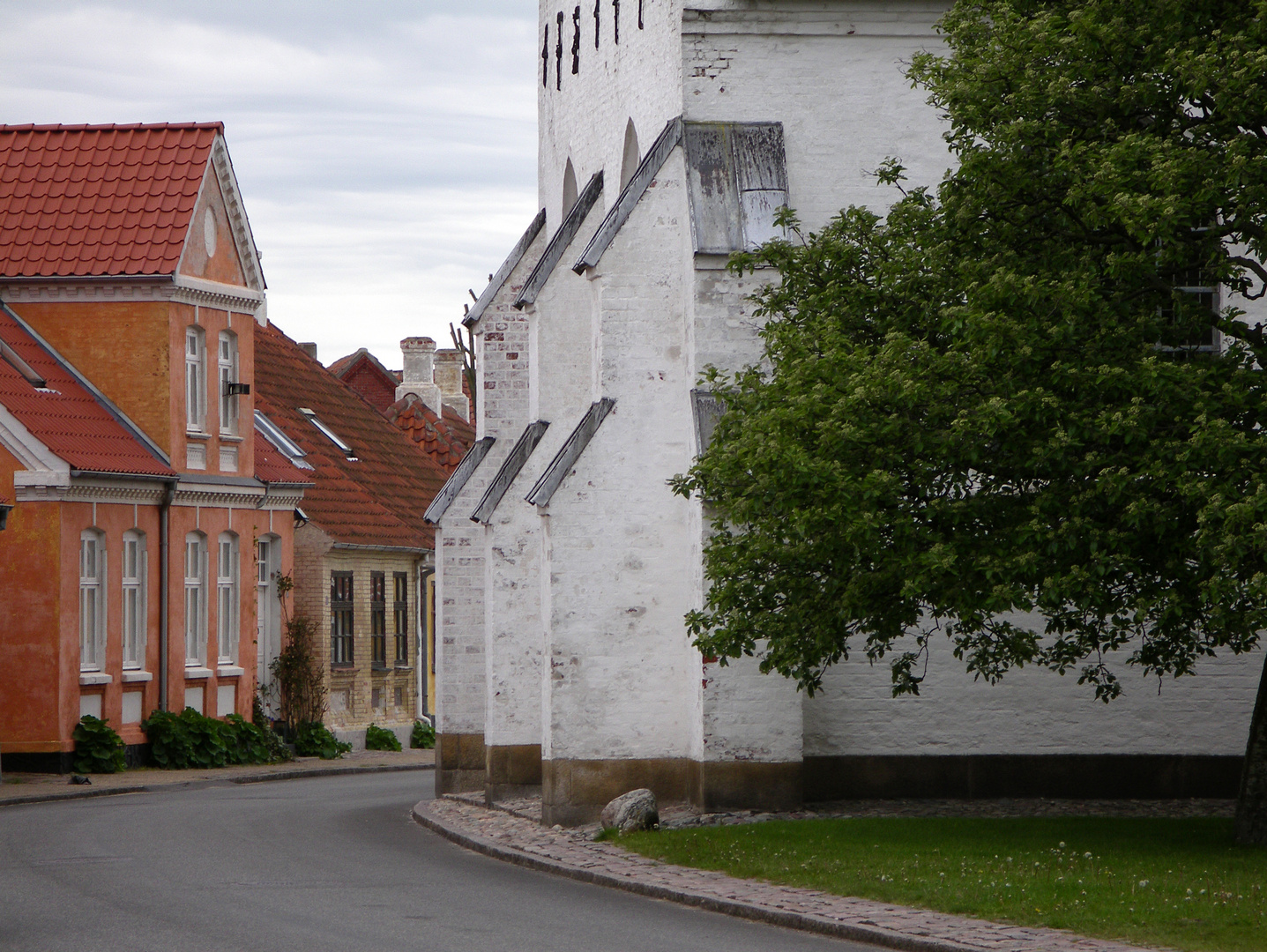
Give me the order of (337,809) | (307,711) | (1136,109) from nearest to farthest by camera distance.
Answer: (1136,109)
(337,809)
(307,711)

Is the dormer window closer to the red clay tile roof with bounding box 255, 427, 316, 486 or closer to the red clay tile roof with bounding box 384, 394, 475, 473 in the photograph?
the red clay tile roof with bounding box 255, 427, 316, 486

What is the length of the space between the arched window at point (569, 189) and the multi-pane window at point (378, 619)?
15.4 m

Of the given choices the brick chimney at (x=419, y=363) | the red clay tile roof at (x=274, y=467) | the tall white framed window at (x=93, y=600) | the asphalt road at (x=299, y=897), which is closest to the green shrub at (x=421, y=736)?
the red clay tile roof at (x=274, y=467)

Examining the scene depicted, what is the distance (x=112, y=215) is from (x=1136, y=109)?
69.1 ft

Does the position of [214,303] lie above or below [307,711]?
above

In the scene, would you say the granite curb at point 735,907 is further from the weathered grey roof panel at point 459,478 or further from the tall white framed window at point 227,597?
the tall white framed window at point 227,597

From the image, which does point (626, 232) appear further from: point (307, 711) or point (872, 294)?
point (307, 711)

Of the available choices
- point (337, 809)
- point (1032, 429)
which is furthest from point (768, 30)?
point (337, 809)

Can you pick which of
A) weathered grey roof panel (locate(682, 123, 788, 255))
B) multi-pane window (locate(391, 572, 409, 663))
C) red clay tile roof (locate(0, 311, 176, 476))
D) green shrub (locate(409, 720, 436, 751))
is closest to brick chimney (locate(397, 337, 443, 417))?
multi-pane window (locate(391, 572, 409, 663))

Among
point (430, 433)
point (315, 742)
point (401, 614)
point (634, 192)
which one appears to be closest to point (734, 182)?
point (634, 192)

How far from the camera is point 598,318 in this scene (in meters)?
18.0

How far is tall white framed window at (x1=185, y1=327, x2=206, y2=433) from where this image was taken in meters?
31.2

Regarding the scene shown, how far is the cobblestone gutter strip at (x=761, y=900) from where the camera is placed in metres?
10.2

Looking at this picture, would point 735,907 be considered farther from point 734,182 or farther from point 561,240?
point 561,240
